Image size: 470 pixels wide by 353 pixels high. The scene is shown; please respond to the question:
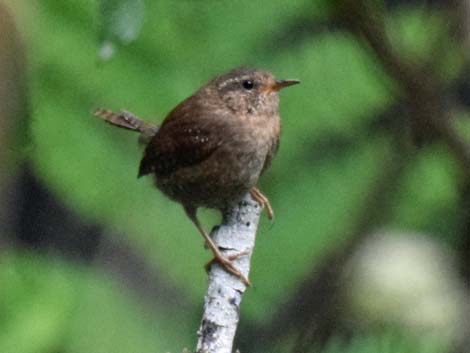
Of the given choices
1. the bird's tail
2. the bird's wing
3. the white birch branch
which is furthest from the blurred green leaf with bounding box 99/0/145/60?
the bird's tail

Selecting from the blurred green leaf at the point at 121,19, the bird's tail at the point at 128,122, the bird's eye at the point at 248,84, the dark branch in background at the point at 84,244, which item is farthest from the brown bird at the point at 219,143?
the blurred green leaf at the point at 121,19

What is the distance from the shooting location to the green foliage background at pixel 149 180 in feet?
13.6

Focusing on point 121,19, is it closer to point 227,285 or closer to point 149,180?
point 227,285

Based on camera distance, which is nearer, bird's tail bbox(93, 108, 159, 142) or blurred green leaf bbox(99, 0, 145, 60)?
blurred green leaf bbox(99, 0, 145, 60)

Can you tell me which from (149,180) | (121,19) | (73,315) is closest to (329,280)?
(149,180)

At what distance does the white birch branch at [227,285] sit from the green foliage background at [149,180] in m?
0.73

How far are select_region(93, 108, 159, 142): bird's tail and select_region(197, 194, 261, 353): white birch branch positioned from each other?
2.07ft

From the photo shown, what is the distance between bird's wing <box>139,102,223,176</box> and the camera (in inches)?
154

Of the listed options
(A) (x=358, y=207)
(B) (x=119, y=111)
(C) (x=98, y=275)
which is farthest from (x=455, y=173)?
(C) (x=98, y=275)

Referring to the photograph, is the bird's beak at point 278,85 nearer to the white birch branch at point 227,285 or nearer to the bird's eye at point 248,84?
the bird's eye at point 248,84

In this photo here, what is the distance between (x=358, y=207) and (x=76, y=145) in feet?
3.15

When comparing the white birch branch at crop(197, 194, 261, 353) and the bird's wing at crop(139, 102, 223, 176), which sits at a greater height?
the bird's wing at crop(139, 102, 223, 176)

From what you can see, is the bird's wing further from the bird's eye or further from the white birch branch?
the white birch branch

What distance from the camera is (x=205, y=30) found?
403 centimetres
